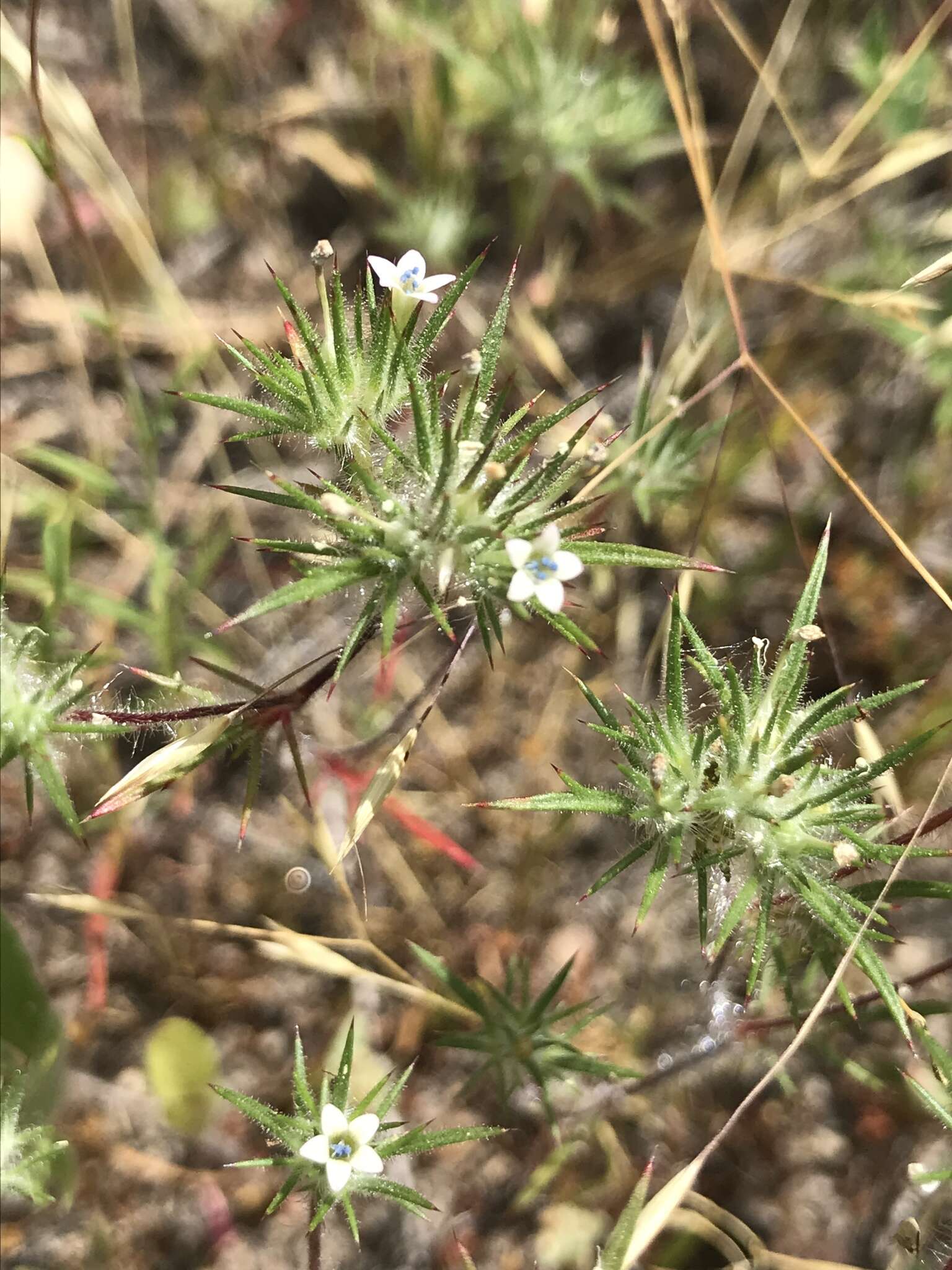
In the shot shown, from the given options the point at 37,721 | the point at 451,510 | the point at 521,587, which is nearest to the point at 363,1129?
the point at 37,721

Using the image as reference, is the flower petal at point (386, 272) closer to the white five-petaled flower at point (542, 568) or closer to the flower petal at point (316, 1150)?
the white five-petaled flower at point (542, 568)

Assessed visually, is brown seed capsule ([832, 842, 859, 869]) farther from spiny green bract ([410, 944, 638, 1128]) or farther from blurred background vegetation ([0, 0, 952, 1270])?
blurred background vegetation ([0, 0, 952, 1270])

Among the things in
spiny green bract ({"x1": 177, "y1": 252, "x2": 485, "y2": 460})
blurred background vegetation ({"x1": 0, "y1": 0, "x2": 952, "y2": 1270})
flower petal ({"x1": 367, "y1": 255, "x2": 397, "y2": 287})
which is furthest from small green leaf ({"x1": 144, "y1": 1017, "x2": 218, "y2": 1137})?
flower petal ({"x1": 367, "y1": 255, "x2": 397, "y2": 287})

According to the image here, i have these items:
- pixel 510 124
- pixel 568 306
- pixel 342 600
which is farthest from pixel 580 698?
pixel 510 124

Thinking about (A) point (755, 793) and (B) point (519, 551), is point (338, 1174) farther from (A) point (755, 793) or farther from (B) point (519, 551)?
(B) point (519, 551)

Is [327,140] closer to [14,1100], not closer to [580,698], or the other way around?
[580,698]

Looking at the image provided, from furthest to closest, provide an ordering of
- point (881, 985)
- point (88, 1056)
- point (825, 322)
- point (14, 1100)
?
1. point (825, 322)
2. point (88, 1056)
3. point (14, 1100)
4. point (881, 985)
